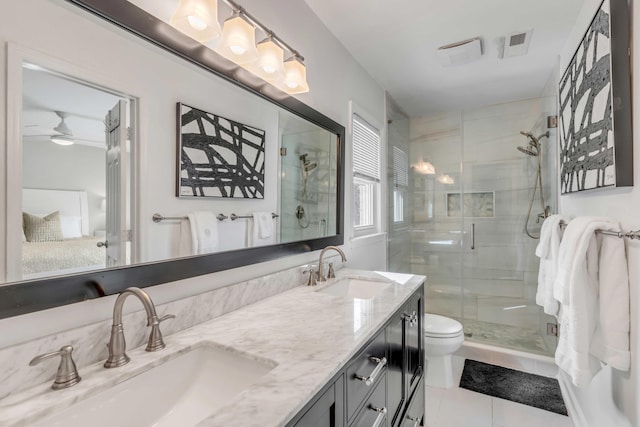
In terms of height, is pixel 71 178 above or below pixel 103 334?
above

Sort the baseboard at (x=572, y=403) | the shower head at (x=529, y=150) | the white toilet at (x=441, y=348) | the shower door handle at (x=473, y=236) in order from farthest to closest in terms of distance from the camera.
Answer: the shower door handle at (x=473, y=236) < the shower head at (x=529, y=150) < the white toilet at (x=441, y=348) < the baseboard at (x=572, y=403)

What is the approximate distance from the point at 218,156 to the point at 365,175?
1.52 m

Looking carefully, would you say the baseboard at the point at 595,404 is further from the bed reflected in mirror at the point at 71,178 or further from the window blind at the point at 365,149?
the bed reflected in mirror at the point at 71,178

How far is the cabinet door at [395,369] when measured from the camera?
1.24 meters

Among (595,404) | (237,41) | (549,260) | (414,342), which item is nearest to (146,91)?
(237,41)

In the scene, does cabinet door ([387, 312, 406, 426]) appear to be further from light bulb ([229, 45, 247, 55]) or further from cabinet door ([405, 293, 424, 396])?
light bulb ([229, 45, 247, 55])

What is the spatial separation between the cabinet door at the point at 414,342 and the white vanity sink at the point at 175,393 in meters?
0.87

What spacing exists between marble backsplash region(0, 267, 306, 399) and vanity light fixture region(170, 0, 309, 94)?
0.92m

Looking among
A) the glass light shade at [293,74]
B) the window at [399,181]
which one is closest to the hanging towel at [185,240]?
the glass light shade at [293,74]

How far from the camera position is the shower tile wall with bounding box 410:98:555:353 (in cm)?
312

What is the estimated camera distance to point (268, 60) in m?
1.37

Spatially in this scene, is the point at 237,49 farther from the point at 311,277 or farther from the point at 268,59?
the point at 311,277

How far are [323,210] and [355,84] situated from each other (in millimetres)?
1069

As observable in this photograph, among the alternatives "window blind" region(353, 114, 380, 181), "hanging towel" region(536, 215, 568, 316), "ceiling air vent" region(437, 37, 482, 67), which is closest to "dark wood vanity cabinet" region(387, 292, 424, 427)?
"hanging towel" region(536, 215, 568, 316)
